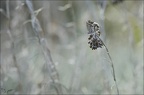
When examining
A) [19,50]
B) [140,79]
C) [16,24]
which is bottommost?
[140,79]

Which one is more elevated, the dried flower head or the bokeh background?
the dried flower head

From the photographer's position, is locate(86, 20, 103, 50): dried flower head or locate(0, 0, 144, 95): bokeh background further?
locate(0, 0, 144, 95): bokeh background

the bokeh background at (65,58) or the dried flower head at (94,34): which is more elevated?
the dried flower head at (94,34)

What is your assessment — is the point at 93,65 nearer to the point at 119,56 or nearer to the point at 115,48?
the point at 119,56

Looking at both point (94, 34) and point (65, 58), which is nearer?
point (94, 34)

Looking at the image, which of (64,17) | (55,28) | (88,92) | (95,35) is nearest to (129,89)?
(88,92)

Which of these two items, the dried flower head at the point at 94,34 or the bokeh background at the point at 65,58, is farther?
the bokeh background at the point at 65,58

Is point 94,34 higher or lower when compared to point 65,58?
higher

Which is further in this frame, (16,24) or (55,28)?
(55,28)
